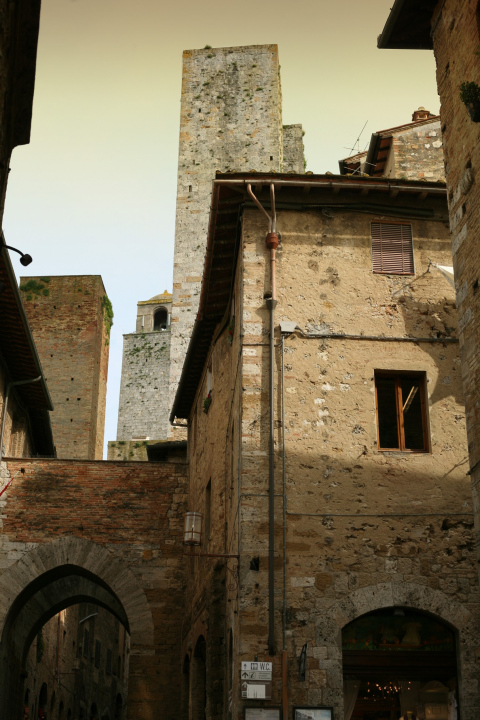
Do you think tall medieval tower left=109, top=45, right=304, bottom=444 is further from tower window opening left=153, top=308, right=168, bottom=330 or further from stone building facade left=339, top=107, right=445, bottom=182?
tower window opening left=153, top=308, right=168, bottom=330

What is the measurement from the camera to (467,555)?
422 inches

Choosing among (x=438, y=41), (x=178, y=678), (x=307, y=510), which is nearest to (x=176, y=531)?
(x=178, y=678)

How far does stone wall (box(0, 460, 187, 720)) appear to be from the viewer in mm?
16172

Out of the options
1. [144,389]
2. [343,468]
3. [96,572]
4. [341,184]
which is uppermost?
[144,389]

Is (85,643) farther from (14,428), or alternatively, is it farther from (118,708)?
(14,428)

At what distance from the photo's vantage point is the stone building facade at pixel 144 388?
40.2 meters

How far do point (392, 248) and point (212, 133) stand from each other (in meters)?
14.7

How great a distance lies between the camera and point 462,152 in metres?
8.38

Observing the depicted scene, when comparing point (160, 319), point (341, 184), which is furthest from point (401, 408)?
point (160, 319)

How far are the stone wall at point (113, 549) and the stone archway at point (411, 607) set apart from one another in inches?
261

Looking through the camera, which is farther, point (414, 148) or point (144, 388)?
point (144, 388)

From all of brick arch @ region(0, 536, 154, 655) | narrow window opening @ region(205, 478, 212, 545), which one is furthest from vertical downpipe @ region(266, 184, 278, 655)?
brick arch @ region(0, 536, 154, 655)

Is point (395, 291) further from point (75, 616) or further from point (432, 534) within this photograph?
point (75, 616)

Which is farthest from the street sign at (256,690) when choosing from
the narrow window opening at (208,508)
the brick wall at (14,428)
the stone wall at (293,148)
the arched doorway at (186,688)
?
the stone wall at (293,148)
